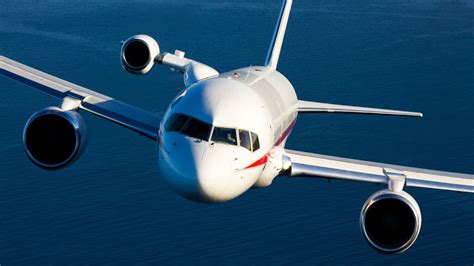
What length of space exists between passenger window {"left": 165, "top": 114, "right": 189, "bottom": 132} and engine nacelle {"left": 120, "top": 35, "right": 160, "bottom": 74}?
20.5m

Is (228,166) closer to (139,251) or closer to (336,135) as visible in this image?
(139,251)

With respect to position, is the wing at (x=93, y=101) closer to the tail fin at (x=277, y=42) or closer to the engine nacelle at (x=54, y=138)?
the engine nacelle at (x=54, y=138)

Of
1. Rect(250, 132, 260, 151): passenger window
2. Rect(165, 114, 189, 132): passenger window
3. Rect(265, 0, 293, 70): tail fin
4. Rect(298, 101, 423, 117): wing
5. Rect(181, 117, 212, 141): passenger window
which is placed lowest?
Rect(181, 117, 212, 141): passenger window

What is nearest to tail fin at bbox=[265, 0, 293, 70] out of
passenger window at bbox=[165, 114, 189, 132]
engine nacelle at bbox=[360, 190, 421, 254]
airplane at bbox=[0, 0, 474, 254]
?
airplane at bbox=[0, 0, 474, 254]

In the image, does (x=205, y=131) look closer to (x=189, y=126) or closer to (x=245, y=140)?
(x=189, y=126)

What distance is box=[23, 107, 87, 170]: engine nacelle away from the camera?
60.5 m

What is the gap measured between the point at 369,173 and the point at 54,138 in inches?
761

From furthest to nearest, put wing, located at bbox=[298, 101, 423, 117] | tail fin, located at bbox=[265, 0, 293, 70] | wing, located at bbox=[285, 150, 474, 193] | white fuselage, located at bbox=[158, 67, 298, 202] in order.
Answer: tail fin, located at bbox=[265, 0, 293, 70]
wing, located at bbox=[298, 101, 423, 117]
wing, located at bbox=[285, 150, 474, 193]
white fuselage, located at bbox=[158, 67, 298, 202]

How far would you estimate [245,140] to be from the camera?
172 ft

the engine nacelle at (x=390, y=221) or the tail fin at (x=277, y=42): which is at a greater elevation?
the tail fin at (x=277, y=42)

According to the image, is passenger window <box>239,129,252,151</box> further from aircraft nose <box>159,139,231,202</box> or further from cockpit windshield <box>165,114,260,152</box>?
aircraft nose <box>159,139,231,202</box>

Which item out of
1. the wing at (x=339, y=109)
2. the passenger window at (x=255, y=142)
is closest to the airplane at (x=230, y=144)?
the passenger window at (x=255, y=142)

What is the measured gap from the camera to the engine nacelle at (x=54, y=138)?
60.5 metres

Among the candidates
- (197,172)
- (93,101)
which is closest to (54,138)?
(93,101)
